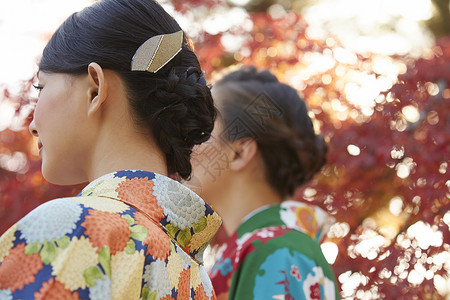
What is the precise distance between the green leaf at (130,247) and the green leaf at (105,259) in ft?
0.15

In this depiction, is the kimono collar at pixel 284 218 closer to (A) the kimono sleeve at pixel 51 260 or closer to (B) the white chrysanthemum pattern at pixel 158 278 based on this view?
(B) the white chrysanthemum pattern at pixel 158 278

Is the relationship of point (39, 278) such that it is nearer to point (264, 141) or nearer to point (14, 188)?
point (264, 141)

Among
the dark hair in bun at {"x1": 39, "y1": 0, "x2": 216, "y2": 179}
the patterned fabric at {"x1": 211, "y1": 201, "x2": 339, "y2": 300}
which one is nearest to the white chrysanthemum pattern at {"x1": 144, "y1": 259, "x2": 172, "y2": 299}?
the dark hair in bun at {"x1": 39, "y1": 0, "x2": 216, "y2": 179}

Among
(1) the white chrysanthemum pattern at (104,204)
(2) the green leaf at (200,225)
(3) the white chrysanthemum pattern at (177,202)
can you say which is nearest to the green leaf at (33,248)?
(1) the white chrysanthemum pattern at (104,204)

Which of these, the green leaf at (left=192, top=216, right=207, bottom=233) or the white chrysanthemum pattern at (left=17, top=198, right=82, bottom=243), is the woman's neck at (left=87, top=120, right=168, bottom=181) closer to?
the green leaf at (left=192, top=216, right=207, bottom=233)

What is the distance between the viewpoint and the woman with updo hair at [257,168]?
221cm

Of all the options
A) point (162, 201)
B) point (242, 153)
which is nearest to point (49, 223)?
point (162, 201)

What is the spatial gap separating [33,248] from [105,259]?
116 mm

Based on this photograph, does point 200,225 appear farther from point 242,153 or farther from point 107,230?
point 242,153

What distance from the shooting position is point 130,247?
38.8 inches

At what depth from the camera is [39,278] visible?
0.89 meters

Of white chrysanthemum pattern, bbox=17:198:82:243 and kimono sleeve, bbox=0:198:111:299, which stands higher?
white chrysanthemum pattern, bbox=17:198:82:243

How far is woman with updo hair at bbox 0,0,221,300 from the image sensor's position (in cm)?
108

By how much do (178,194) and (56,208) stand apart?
0.31 m
